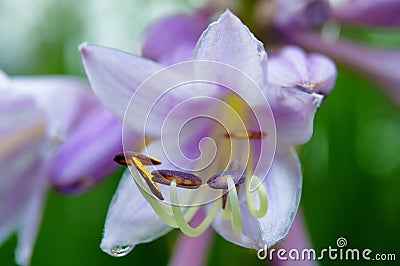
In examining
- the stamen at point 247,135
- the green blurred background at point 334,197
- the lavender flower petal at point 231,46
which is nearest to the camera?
the lavender flower petal at point 231,46

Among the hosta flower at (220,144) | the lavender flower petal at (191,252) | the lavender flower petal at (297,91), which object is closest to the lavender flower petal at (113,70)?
the hosta flower at (220,144)

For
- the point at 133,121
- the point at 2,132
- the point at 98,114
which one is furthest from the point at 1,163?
the point at 133,121

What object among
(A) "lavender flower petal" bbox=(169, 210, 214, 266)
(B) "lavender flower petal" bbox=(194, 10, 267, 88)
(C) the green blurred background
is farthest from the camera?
(C) the green blurred background

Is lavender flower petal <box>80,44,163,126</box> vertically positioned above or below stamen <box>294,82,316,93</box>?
above

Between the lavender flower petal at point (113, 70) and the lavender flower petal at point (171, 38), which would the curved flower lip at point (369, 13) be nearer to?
the lavender flower petal at point (171, 38)

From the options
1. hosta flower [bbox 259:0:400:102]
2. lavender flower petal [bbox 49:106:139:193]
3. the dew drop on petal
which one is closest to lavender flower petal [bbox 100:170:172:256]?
the dew drop on petal

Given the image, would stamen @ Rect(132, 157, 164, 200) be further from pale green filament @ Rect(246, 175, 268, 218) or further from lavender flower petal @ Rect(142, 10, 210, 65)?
lavender flower petal @ Rect(142, 10, 210, 65)
